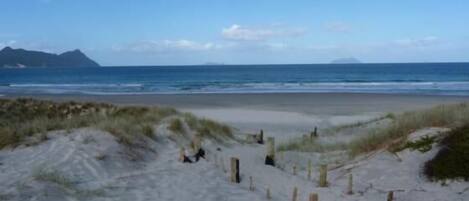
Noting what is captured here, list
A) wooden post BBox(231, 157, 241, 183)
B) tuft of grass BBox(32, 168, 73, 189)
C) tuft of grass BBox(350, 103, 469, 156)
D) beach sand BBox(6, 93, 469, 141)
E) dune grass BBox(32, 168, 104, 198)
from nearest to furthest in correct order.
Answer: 1. dune grass BBox(32, 168, 104, 198)
2. tuft of grass BBox(32, 168, 73, 189)
3. wooden post BBox(231, 157, 241, 183)
4. tuft of grass BBox(350, 103, 469, 156)
5. beach sand BBox(6, 93, 469, 141)

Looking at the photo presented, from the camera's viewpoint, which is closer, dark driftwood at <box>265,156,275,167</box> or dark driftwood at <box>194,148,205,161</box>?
dark driftwood at <box>194,148,205,161</box>

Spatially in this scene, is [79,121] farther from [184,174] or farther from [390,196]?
[390,196]

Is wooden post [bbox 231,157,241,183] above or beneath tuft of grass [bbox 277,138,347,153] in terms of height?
above

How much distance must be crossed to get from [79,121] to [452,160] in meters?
11.3

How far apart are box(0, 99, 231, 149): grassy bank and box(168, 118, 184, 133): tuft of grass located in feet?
1.88

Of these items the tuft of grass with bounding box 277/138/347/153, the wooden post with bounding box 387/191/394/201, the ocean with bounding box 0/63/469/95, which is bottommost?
the ocean with bounding box 0/63/469/95

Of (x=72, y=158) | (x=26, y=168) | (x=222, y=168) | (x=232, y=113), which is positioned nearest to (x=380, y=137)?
(x=222, y=168)

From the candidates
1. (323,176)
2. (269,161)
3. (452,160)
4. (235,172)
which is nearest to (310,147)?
(269,161)

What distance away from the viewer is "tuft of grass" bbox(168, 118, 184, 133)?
17.5m

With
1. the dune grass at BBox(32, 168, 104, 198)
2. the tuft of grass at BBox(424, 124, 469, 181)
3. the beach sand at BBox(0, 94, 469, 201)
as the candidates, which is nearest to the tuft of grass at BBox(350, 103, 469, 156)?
the beach sand at BBox(0, 94, 469, 201)

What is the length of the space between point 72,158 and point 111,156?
0.98m

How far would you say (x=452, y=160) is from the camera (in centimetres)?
1109

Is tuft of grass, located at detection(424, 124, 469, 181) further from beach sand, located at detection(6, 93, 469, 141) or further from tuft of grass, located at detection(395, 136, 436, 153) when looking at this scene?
beach sand, located at detection(6, 93, 469, 141)

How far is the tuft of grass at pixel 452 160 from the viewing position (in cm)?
1080
